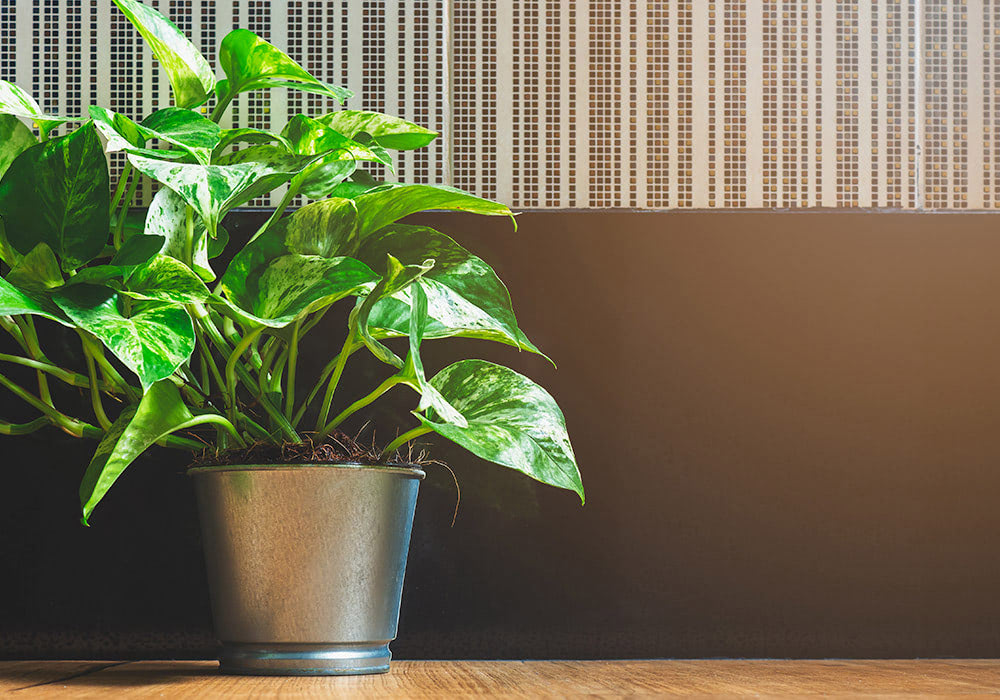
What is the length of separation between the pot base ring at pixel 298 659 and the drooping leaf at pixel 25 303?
35 centimetres

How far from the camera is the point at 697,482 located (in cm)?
114

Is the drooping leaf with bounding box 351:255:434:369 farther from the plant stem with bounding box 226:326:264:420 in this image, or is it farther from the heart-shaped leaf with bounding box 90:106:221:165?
the heart-shaped leaf with bounding box 90:106:221:165

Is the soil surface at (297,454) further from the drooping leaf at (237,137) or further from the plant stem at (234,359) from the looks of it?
the drooping leaf at (237,137)

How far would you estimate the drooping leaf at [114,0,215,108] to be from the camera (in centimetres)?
88

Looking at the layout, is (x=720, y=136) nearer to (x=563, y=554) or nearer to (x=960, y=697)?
(x=563, y=554)

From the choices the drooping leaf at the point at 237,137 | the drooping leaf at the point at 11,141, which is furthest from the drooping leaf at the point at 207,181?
the drooping leaf at the point at 11,141

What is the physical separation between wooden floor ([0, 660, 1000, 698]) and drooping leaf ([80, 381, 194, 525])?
17cm

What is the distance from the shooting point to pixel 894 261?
46.0 inches

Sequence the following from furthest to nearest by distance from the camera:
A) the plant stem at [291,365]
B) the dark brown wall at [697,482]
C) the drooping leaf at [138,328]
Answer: the dark brown wall at [697,482] < the plant stem at [291,365] < the drooping leaf at [138,328]

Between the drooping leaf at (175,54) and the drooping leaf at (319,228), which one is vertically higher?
the drooping leaf at (175,54)

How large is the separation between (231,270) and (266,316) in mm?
69

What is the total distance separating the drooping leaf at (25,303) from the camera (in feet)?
2.31

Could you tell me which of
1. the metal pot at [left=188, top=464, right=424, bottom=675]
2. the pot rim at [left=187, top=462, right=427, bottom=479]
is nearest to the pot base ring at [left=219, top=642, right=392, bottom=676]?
the metal pot at [left=188, top=464, right=424, bottom=675]

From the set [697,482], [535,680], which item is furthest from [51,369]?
[697,482]
